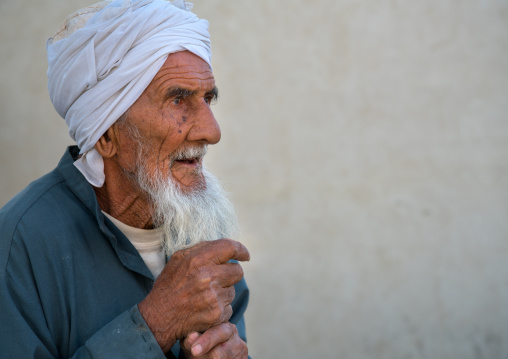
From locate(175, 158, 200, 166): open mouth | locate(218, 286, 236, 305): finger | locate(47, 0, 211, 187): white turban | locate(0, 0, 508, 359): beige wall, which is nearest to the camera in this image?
locate(218, 286, 236, 305): finger

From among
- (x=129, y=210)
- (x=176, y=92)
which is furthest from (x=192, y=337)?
(x=176, y=92)

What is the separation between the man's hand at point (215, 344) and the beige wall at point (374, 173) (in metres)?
2.36

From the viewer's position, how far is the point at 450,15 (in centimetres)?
481

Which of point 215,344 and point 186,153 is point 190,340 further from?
point 186,153

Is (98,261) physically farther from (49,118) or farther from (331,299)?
(331,299)

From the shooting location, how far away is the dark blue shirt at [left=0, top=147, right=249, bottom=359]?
207cm

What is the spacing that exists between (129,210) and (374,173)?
8.66ft

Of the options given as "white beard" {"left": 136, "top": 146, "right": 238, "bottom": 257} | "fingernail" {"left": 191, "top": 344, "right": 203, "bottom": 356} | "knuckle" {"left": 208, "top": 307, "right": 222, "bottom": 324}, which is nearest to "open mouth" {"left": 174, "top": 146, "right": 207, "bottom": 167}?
"white beard" {"left": 136, "top": 146, "right": 238, "bottom": 257}

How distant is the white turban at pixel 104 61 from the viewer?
242 cm

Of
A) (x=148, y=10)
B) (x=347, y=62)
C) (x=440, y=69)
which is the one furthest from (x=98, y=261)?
(x=440, y=69)

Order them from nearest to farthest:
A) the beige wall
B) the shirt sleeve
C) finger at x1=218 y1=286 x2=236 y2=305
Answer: the shirt sleeve
finger at x1=218 y1=286 x2=236 y2=305
the beige wall

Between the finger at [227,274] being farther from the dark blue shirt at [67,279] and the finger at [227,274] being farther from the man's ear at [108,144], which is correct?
the man's ear at [108,144]

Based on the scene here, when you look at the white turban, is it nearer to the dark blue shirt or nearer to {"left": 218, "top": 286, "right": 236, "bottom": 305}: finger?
the dark blue shirt

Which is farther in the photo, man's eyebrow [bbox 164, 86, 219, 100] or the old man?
man's eyebrow [bbox 164, 86, 219, 100]
